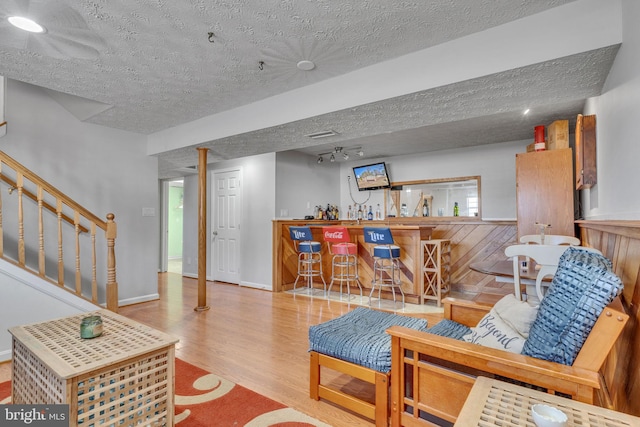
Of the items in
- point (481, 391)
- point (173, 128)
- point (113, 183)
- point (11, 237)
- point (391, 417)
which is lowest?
point (391, 417)

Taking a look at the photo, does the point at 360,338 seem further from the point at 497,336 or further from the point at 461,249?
the point at 461,249

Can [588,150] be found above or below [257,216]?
above

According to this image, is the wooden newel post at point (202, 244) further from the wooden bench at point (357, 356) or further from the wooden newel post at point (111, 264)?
the wooden bench at point (357, 356)

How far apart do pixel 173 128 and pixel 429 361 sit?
13.2ft

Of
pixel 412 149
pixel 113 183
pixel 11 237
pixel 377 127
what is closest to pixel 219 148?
pixel 113 183

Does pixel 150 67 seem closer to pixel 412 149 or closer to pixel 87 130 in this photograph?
pixel 87 130

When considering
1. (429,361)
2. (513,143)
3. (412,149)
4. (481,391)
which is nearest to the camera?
(481,391)

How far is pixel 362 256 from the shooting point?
16.0 ft

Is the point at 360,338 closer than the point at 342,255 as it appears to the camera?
Yes

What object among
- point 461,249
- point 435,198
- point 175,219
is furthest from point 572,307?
point 175,219

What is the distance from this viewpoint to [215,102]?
320cm

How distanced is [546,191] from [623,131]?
1.57m

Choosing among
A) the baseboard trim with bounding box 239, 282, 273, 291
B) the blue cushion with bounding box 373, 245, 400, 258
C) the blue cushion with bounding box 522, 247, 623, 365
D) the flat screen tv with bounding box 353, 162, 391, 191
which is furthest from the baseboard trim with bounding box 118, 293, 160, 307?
the blue cushion with bounding box 522, 247, 623, 365

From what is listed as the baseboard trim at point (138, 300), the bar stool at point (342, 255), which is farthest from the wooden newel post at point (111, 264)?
the bar stool at point (342, 255)
